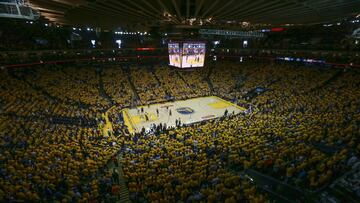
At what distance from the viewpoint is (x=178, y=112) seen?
32.1m

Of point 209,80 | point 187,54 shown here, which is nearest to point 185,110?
point 187,54

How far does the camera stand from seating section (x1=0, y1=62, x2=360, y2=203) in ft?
38.3

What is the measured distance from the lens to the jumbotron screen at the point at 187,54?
98.7ft

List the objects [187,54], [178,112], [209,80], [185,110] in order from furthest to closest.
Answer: [209,80] → [185,110] → [178,112] → [187,54]

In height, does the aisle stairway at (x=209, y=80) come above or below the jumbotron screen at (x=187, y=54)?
below

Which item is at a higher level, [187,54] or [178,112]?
[187,54]

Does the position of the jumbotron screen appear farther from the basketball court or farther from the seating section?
the seating section

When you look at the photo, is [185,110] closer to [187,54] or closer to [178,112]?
[178,112]

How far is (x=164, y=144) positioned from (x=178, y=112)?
14176 mm

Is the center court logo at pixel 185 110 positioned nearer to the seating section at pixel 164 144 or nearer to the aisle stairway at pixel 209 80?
the seating section at pixel 164 144

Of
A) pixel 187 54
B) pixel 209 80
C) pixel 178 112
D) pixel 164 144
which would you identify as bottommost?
pixel 178 112

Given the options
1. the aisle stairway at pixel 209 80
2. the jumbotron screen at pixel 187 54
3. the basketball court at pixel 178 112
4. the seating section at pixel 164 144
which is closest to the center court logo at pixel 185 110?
the basketball court at pixel 178 112

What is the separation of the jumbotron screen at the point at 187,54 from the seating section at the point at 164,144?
7.46m

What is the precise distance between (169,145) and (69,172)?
7129 millimetres
